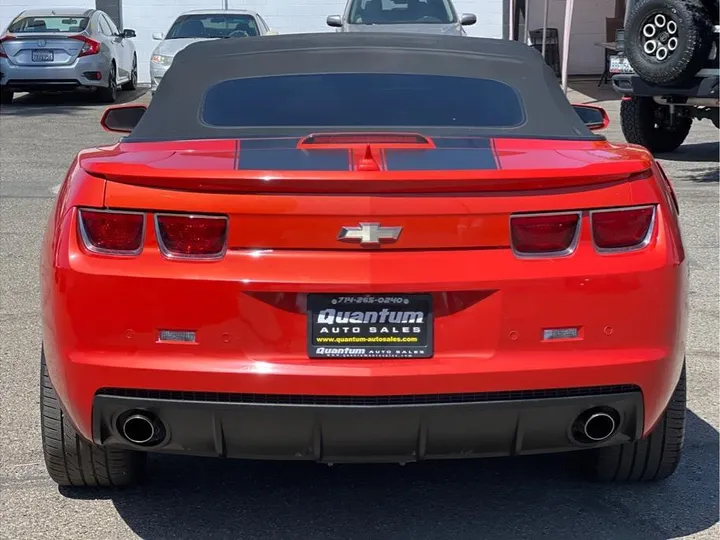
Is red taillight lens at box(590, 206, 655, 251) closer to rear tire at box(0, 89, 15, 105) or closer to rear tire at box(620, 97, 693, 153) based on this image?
rear tire at box(620, 97, 693, 153)

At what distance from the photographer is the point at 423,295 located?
3264mm

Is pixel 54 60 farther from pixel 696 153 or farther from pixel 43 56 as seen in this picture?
pixel 696 153

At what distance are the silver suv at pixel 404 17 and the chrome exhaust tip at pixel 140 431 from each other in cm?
1469

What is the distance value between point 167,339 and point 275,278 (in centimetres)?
35

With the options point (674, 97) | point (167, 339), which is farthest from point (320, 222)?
point (674, 97)

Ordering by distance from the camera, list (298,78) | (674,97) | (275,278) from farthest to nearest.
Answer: (674,97)
(298,78)
(275,278)

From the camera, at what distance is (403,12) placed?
18219 mm

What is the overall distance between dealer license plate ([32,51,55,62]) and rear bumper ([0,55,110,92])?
0.43 ft

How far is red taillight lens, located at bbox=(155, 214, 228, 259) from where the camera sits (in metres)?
3.29

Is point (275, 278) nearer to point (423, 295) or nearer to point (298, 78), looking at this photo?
point (423, 295)

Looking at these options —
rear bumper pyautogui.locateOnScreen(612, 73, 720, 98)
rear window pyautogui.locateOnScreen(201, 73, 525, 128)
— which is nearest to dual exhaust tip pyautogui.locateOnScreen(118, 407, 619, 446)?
rear window pyautogui.locateOnScreen(201, 73, 525, 128)

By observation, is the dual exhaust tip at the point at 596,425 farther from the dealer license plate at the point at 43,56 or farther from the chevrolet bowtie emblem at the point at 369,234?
the dealer license plate at the point at 43,56

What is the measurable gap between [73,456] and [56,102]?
16.9 metres

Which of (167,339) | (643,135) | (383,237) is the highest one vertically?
(383,237)
